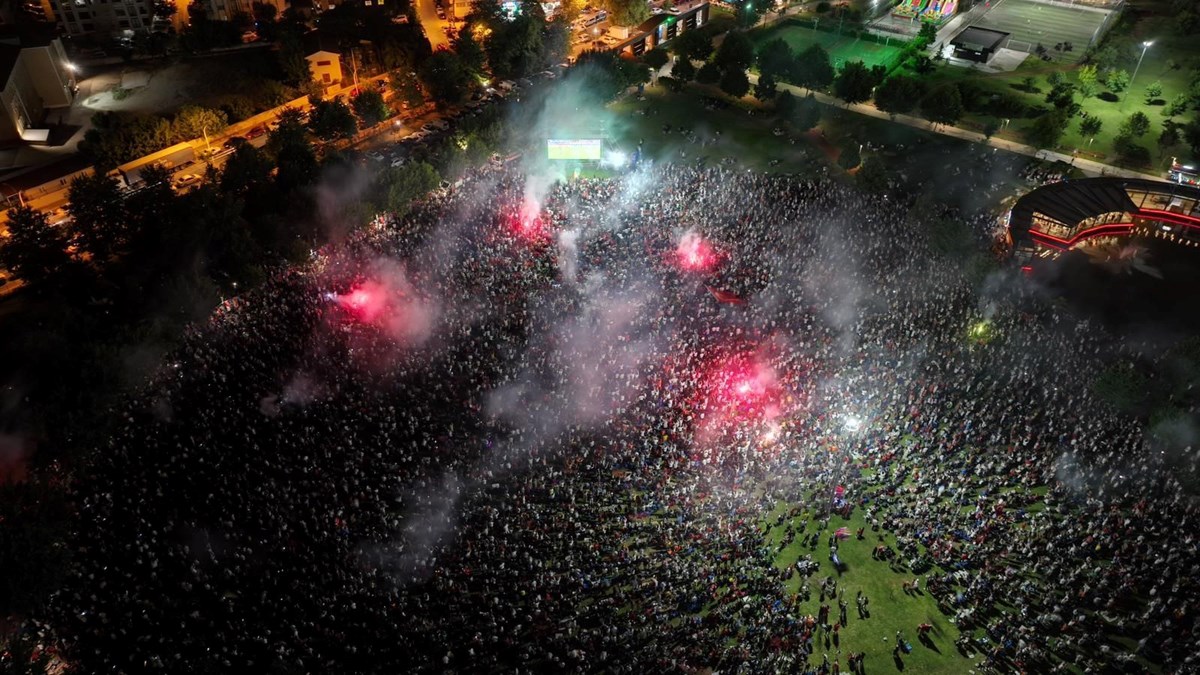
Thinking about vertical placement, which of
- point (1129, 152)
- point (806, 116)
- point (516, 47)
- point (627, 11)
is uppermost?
point (627, 11)

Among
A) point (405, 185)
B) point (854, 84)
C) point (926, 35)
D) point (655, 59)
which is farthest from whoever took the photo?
point (926, 35)

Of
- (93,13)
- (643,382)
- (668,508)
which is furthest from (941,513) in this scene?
(93,13)

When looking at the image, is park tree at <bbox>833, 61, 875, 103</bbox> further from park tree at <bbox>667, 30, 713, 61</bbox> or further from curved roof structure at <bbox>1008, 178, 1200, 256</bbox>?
curved roof structure at <bbox>1008, 178, 1200, 256</bbox>

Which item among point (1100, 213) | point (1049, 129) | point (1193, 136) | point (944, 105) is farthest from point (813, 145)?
point (1193, 136)

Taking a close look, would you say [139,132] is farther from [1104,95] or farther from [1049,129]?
[1104,95]

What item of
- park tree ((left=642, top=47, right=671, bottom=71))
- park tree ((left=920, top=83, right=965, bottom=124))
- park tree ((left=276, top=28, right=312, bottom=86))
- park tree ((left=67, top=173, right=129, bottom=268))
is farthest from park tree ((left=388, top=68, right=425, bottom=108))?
park tree ((left=920, top=83, right=965, bottom=124))

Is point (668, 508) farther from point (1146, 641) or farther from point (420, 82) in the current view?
point (420, 82)

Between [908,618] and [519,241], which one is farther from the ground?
[519,241]

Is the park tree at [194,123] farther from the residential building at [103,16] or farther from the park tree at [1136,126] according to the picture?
the park tree at [1136,126]
